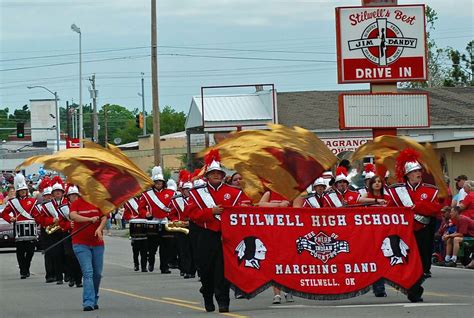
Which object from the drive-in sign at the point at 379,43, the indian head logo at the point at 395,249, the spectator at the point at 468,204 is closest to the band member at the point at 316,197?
the indian head logo at the point at 395,249

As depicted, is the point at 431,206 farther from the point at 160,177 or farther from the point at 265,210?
the point at 160,177

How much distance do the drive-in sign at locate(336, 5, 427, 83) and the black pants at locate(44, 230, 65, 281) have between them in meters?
10.2

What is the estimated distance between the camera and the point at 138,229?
1006 inches

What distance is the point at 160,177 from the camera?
25.0 m

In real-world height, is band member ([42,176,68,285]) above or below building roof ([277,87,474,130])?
below

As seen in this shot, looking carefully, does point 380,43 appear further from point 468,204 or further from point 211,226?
point 211,226

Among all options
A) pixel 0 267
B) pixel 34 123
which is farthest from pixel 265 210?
pixel 34 123

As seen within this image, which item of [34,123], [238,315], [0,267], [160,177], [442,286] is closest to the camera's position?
[238,315]

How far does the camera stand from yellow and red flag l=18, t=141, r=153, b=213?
16219mm

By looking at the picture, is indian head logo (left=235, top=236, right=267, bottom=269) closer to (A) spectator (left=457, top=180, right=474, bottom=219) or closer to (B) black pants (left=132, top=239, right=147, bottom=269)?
(A) spectator (left=457, top=180, right=474, bottom=219)

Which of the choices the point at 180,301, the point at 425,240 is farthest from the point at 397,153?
the point at 180,301

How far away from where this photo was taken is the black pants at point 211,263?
49.2ft

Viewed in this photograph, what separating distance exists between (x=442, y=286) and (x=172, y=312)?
205 inches

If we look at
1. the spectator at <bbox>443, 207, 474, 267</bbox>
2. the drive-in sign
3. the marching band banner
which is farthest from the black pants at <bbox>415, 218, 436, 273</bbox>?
the drive-in sign
